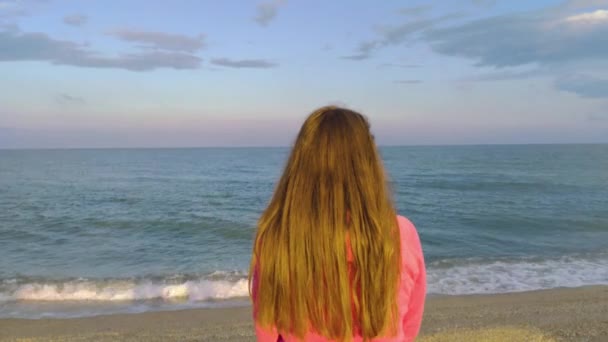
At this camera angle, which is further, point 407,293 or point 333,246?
point 407,293

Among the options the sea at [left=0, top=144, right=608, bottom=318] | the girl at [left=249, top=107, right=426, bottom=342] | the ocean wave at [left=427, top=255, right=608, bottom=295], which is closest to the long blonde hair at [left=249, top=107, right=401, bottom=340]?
the girl at [left=249, top=107, right=426, bottom=342]

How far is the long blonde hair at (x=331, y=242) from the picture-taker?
1338mm

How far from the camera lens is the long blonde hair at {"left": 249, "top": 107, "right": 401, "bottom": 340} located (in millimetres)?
1338

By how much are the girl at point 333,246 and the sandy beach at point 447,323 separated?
14.5 feet

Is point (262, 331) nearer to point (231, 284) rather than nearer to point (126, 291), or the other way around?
point (231, 284)

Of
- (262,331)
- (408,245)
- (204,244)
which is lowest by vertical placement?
(204,244)

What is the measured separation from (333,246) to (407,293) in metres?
0.35

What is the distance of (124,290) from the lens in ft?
27.3

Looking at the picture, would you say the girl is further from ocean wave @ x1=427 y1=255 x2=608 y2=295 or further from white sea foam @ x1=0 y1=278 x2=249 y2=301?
ocean wave @ x1=427 y1=255 x2=608 y2=295

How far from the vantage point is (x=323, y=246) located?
133 cm

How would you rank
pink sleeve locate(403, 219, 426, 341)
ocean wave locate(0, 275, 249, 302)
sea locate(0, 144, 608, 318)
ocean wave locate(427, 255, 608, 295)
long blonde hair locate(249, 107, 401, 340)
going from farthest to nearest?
ocean wave locate(427, 255, 608, 295)
sea locate(0, 144, 608, 318)
ocean wave locate(0, 275, 249, 302)
pink sleeve locate(403, 219, 426, 341)
long blonde hair locate(249, 107, 401, 340)

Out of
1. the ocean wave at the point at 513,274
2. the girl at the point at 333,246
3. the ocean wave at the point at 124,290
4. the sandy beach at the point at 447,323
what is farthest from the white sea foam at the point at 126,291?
the girl at the point at 333,246

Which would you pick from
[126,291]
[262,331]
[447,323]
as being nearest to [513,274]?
[447,323]

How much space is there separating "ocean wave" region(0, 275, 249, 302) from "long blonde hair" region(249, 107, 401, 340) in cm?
694
